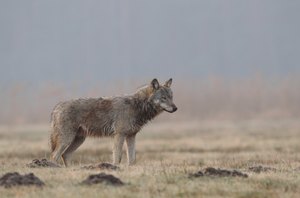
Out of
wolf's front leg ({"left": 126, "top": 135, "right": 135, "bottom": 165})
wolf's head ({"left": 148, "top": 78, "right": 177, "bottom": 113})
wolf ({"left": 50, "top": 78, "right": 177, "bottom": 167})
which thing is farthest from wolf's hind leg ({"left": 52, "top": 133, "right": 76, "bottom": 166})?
wolf's head ({"left": 148, "top": 78, "right": 177, "bottom": 113})

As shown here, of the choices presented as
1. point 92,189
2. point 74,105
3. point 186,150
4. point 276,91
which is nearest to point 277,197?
point 92,189

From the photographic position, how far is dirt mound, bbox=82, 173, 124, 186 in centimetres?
1466

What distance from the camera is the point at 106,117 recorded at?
21156mm

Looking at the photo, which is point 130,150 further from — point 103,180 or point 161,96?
point 103,180

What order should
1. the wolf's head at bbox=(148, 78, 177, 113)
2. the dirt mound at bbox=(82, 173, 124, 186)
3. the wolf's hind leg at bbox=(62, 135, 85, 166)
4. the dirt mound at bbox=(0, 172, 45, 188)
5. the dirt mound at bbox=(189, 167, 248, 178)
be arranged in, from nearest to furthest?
the dirt mound at bbox=(0, 172, 45, 188) → the dirt mound at bbox=(82, 173, 124, 186) → the dirt mound at bbox=(189, 167, 248, 178) → the wolf's head at bbox=(148, 78, 177, 113) → the wolf's hind leg at bbox=(62, 135, 85, 166)

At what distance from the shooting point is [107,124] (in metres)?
21.2

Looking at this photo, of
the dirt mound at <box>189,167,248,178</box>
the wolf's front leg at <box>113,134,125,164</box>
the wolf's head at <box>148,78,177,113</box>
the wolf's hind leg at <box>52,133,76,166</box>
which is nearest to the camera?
the dirt mound at <box>189,167,248,178</box>

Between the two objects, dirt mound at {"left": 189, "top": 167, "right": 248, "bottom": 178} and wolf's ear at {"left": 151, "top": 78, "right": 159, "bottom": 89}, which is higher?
wolf's ear at {"left": 151, "top": 78, "right": 159, "bottom": 89}

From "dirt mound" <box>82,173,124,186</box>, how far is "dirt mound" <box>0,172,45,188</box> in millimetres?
960

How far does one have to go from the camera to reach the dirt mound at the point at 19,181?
14.5 meters

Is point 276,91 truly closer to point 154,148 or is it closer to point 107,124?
point 154,148

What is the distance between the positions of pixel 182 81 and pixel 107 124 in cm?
11328

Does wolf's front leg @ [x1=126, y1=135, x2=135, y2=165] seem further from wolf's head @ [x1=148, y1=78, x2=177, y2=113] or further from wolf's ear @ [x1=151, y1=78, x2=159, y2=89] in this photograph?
wolf's ear @ [x1=151, y1=78, x2=159, y2=89]

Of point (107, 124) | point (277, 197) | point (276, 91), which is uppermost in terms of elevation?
point (276, 91)
